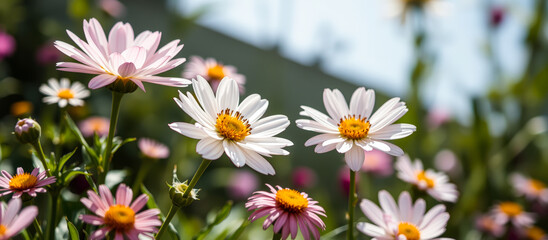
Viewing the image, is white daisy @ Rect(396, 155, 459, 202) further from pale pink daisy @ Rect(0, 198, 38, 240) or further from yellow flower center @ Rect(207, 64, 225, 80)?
pale pink daisy @ Rect(0, 198, 38, 240)

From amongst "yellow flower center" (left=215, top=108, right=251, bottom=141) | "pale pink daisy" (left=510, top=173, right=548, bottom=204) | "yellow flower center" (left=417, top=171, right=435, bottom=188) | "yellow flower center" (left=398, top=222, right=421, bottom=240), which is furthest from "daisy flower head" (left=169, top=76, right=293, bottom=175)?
"pale pink daisy" (left=510, top=173, right=548, bottom=204)

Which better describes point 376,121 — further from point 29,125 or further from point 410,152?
point 410,152

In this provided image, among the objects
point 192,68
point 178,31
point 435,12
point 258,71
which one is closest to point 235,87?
point 192,68

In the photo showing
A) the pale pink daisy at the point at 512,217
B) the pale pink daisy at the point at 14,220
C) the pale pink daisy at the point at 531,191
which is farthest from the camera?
the pale pink daisy at the point at 531,191

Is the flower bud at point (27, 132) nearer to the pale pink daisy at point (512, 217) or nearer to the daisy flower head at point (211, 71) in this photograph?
the daisy flower head at point (211, 71)

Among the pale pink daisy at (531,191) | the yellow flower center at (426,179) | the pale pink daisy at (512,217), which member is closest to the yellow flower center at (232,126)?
the yellow flower center at (426,179)

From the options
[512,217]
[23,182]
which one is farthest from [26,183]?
[512,217]
